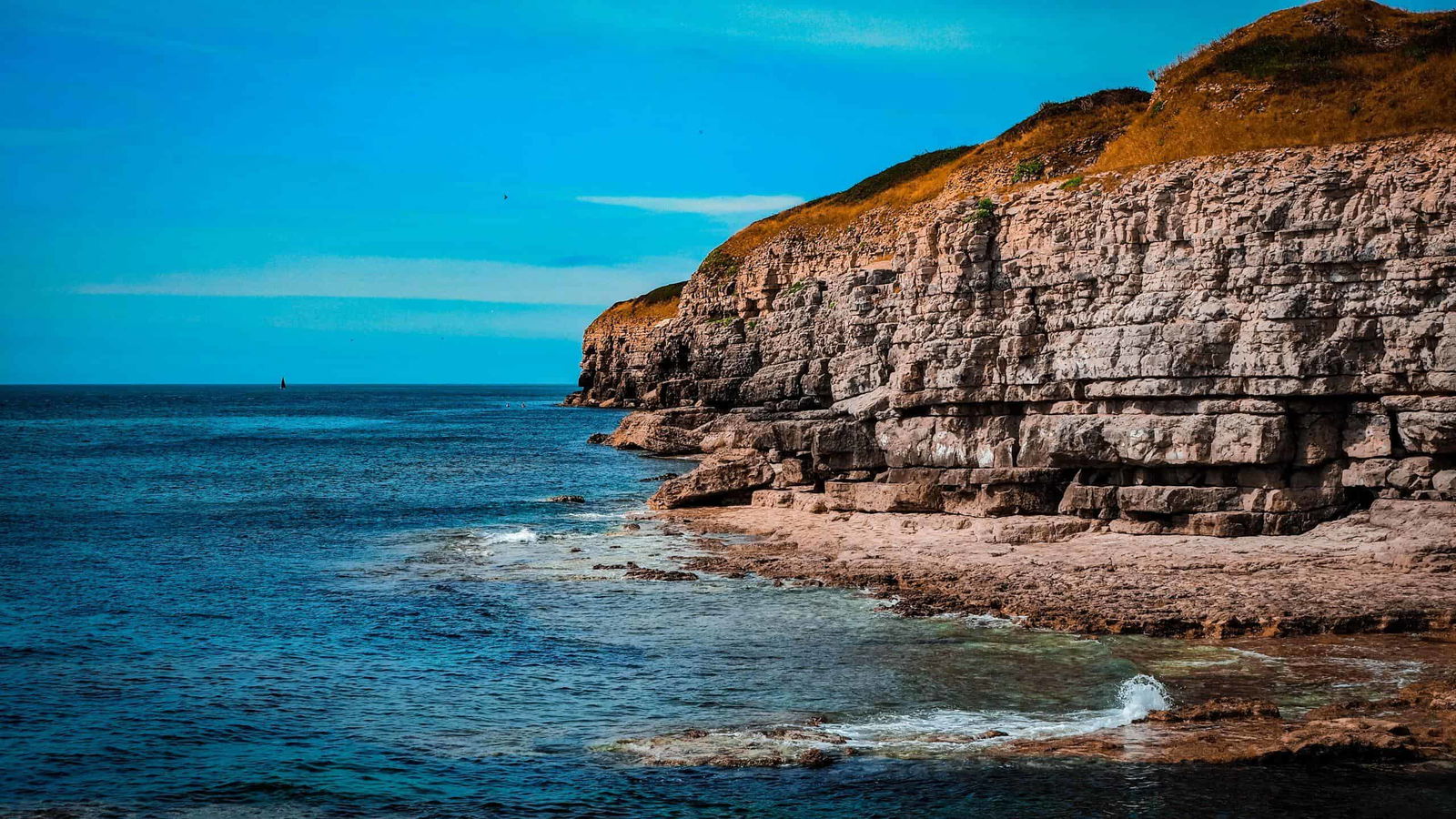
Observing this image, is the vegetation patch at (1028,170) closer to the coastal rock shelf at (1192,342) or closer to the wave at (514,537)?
the coastal rock shelf at (1192,342)

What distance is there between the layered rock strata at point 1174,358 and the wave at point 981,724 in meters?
11.4

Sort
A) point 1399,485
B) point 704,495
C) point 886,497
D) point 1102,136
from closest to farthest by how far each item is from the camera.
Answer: point 1399,485, point 886,497, point 704,495, point 1102,136

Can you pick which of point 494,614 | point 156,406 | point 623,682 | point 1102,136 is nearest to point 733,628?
point 623,682

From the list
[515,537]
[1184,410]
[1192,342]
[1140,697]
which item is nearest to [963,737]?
[1140,697]

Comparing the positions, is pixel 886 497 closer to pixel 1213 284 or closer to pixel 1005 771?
pixel 1213 284

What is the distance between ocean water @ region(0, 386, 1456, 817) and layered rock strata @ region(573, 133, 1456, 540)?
7539 millimetres

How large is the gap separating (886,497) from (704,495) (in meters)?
9.45

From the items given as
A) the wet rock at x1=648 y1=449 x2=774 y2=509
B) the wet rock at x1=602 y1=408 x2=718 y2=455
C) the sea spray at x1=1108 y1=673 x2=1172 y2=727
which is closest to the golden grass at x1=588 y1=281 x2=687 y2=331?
the wet rock at x1=602 y1=408 x2=718 y2=455

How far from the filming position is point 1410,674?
18.4 meters

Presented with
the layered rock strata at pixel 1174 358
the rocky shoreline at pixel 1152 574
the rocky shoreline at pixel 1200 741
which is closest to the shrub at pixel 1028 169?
the layered rock strata at pixel 1174 358

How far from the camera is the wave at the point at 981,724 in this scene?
16562 mm

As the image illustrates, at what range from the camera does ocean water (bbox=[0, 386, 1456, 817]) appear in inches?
576

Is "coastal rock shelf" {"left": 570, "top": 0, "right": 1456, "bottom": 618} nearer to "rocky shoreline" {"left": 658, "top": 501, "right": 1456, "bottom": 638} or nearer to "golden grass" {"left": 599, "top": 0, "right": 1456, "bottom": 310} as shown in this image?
"golden grass" {"left": 599, "top": 0, "right": 1456, "bottom": 310}

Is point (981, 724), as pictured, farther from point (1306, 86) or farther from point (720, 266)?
point (720, 266)
